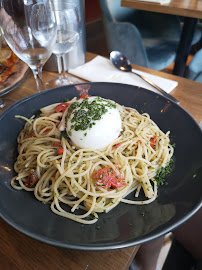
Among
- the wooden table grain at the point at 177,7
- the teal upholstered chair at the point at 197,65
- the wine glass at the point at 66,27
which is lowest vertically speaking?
the teal upholstered chair at the point at 197,65

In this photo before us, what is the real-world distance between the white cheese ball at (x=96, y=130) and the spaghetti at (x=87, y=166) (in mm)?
36

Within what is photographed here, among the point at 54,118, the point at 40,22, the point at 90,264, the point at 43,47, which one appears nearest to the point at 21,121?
the point at 54,118

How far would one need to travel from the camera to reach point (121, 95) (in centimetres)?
139

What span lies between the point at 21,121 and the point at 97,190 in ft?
1.85

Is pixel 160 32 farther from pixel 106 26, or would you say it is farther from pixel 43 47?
pixel 43 47

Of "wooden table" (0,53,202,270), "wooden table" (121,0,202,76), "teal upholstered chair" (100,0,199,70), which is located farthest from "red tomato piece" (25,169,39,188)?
"wooden table" (121,0,202,76)

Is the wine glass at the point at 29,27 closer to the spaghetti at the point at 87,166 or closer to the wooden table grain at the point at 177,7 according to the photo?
the spaghetti at the point at 87,166

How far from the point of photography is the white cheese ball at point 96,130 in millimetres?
1078

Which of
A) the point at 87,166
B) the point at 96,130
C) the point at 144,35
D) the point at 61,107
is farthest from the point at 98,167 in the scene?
the point at 144,35

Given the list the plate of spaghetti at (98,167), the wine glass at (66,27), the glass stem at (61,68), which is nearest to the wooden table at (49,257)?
the plate of spaghetti at (98,167)

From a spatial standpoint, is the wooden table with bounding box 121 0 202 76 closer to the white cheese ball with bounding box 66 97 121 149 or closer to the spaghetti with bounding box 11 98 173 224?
the spaghetti with bounding box 11 98 173 224

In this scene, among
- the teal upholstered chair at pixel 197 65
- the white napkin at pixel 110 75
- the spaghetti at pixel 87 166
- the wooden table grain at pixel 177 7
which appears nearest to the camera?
the spaghetti at pixel 87 166

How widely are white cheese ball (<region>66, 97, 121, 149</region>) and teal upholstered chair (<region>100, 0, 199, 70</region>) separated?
2241 mm

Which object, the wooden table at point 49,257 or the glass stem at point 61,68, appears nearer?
the wooden table at point 49,257
